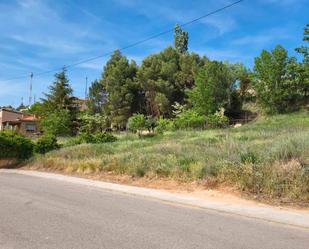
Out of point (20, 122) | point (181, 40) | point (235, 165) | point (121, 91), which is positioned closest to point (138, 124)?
point (121, 91)

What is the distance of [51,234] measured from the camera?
7.01 meters

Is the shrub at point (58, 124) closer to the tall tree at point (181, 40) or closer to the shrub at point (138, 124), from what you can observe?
the shrub at point (138, 124)

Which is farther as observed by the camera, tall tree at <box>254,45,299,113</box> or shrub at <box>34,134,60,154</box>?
tall tree at <box>254,45,299,113</box>

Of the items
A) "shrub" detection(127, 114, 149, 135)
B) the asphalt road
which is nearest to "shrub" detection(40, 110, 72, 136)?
"shrub" detection(127, 114, 149, 135)

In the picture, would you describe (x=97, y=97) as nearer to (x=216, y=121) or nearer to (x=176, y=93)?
(x=176, y=93)

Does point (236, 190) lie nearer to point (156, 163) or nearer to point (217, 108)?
point (156, 163)

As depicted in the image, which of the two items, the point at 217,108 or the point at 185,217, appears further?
the point at 217,108

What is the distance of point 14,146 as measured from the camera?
26922mm

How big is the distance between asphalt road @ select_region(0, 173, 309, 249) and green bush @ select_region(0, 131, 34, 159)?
16614mm

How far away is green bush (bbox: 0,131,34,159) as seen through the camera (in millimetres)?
26641

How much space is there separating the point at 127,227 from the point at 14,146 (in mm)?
21277

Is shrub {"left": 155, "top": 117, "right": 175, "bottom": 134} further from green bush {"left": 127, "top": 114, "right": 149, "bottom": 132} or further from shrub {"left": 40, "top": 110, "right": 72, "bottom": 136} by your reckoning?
shrub {"left": 40, "top": 110, "right": 72, "bottom": 136}

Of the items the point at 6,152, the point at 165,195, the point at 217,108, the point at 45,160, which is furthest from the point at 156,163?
the point at 217,108

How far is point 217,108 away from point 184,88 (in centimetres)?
974
